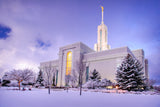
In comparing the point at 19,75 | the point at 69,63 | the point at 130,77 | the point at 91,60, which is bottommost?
the point at 19,75

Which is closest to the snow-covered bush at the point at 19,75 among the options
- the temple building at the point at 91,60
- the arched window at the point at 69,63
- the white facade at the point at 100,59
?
the temple building at the point at 91,60

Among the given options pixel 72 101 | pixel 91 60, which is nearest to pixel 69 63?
pixel 91 60

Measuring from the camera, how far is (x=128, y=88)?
20156 mm

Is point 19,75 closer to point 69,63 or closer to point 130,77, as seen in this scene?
point 130,77

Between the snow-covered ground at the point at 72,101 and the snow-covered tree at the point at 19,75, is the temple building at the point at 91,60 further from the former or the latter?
the snow-covered ground at the point at 72,101

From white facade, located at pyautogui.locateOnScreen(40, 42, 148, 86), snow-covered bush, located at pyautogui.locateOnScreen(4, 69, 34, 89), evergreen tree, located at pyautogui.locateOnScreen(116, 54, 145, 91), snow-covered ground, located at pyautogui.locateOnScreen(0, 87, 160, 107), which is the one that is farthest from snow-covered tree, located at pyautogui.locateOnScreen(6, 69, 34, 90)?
evergreen tree, located at pyautogui.locateOnScreen(116, 54, 145, 91)

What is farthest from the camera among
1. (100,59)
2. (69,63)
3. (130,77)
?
(69,63)

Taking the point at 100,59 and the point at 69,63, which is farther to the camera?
the point at 69,63

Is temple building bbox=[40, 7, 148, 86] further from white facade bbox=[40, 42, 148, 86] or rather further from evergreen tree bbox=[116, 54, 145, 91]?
evergreen tree bbox=[116, 54, 145, 91]

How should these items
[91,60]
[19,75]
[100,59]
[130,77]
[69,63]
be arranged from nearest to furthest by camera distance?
[130,77] < [19,75] < [100,59] < [91,60] < [69,63]

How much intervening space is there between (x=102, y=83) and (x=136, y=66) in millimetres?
11339

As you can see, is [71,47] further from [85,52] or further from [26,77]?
[26,77]

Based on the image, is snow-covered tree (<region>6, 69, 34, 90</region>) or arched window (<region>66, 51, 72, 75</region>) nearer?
snow-covered tree (<region>6, 69, 34, 90</region>)

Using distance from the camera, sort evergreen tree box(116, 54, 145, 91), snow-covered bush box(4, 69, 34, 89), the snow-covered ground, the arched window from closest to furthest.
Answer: the snow-covered ground, evergreen tree box(116, 54, 145, 91), snow-covered bush box(4, 69, 34, 89), the arched window
